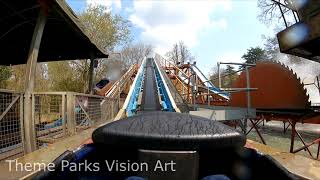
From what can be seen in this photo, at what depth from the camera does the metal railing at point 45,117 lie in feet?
16.4

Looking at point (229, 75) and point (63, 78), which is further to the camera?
point (63, 78)

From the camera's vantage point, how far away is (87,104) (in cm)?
820

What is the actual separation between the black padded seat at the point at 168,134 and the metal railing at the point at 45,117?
3707mm

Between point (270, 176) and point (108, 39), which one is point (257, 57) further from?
point (270, 176)

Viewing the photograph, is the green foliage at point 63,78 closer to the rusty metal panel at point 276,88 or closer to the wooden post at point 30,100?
the rusty metal panel at point 276,88

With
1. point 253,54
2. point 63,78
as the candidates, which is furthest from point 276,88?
point 253,54

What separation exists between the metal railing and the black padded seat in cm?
371

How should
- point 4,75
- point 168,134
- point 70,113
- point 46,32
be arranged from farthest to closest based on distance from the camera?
point 4,75 → point 46,32 → point 70,113 → point 168,134

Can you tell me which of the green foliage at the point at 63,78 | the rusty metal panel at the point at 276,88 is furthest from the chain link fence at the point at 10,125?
the green foliage at the point at 63,78

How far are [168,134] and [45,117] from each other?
610 centimetres

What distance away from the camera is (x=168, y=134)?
4.75ft

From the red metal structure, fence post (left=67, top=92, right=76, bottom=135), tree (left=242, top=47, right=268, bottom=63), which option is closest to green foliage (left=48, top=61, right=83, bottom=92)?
the red metal structure

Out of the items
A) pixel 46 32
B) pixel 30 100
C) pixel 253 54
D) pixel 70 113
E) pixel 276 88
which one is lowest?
pixel 70 113

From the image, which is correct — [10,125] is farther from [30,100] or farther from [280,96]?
[280,96]
